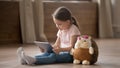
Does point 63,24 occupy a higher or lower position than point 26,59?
higher

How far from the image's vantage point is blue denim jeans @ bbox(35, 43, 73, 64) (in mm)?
2045

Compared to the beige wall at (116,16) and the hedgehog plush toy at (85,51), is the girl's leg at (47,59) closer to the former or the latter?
the hedgehog plush toy at (85,51)

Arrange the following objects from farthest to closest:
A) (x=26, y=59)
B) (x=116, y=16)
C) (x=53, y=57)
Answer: (x=116, y=16)
(x=53, y=57)
(x=26, y=59)

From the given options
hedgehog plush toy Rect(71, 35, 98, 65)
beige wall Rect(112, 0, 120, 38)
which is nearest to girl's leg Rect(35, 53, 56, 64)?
hedgehog plush toy Rect(71, 35, 98, 65)

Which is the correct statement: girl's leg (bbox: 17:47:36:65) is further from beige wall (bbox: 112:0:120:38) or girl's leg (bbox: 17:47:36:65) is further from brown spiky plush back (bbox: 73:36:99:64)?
Answer: beige wall (bbox: 112:0:120:38)

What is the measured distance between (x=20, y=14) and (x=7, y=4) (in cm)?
20

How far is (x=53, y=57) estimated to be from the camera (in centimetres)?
208

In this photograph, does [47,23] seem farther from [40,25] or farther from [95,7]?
[95,7]

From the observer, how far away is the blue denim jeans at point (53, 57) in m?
2.04

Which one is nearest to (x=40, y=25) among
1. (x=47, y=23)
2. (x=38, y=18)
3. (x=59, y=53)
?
(x=38, y=18)

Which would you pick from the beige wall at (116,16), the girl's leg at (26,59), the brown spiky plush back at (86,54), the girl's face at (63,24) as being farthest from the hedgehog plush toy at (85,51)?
the beige wall at (116,16)

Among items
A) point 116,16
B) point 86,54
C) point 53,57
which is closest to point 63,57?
point 53,57

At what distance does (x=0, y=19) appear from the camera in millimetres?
3568

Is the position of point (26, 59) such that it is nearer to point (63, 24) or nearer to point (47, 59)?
point (47, 59)
